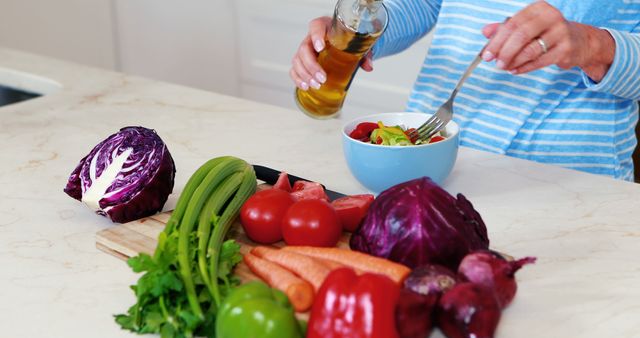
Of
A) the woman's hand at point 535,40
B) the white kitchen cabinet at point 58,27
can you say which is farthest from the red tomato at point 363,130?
the white kitchen cabinet at point 58,27

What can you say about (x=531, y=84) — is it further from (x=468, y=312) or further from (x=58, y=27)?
(x=58, y=27)

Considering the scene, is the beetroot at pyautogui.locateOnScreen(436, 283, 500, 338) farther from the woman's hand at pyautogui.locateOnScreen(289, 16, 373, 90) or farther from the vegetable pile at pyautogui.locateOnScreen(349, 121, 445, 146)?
the woman's hand at pyautogui.locateOnScreen(289, 16, 373, 90)

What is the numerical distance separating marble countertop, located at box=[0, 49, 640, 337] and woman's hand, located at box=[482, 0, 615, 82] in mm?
219

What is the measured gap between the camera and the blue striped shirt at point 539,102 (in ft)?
5.60

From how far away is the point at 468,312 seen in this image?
919 mm

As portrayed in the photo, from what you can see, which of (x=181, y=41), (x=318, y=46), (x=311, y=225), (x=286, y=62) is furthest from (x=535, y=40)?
(x=181, y=41)

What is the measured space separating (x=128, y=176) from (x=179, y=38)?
9.42 feet

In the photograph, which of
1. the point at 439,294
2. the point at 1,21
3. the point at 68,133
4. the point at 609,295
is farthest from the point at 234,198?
the point at 1,21

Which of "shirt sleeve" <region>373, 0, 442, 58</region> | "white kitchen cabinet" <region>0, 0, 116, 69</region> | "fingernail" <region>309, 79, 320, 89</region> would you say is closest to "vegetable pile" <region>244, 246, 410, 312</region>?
"fingernail" <region>309, 79, 320, 89</region>

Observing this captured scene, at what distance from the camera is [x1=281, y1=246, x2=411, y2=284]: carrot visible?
101 centimetres

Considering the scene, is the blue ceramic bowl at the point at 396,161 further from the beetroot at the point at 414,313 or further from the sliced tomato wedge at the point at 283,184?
the beetroot at the point at 414,313

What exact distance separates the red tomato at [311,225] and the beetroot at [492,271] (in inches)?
8.3

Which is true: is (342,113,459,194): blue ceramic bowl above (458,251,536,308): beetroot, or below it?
below

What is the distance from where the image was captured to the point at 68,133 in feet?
5.72
